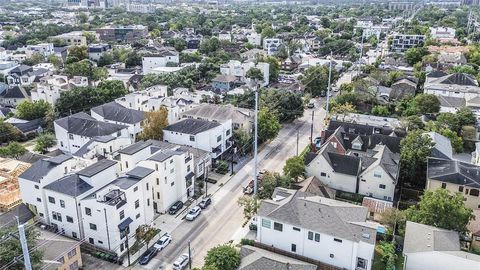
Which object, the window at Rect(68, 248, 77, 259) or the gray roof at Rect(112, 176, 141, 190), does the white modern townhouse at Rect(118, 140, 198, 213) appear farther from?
the window at Rect(68, 248, 77, 259)

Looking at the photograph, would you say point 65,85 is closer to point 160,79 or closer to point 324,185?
point 160,79

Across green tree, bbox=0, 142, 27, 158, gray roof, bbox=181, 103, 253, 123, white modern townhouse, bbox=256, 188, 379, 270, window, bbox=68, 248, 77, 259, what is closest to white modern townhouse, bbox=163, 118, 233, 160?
gray roof, bbox=181, 103, 253, 123

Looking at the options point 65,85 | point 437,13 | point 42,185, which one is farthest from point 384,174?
point 437,13

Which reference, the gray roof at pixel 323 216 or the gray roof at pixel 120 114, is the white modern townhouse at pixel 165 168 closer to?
the gray roof at pixel 323 216

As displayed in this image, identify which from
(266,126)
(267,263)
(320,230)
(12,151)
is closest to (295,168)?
(266,126)

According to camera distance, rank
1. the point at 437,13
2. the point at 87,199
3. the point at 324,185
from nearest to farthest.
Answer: the point at 87,199 → the point at 324,185 → the point at 437,13

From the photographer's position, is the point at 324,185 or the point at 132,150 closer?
the point at 132,150

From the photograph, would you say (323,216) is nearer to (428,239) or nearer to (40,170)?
(428,239)
